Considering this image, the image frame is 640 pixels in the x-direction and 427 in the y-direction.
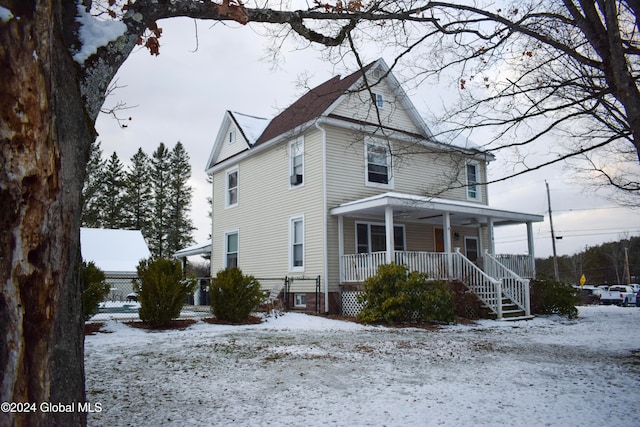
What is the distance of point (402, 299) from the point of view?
1168cm

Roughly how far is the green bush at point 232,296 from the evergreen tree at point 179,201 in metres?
33.4

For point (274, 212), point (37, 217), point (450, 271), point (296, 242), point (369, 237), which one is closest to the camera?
point (37, 217)

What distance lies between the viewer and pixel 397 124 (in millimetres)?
17172

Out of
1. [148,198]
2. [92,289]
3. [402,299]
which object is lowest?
[402,299]

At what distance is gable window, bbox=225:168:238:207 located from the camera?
1966cm

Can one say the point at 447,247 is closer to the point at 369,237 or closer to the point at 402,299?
the point at 369,237

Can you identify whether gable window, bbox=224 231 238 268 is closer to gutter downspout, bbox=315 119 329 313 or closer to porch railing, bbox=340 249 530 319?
gutter downspout, bbox=315 119 329 313

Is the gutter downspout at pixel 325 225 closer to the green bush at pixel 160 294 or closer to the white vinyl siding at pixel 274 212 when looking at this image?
the white vinyl siding at pixel 274 212

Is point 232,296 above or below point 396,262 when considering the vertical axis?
below

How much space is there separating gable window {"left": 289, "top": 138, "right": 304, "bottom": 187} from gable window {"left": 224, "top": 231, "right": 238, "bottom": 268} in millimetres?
4492

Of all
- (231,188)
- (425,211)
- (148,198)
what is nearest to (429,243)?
(425,211)

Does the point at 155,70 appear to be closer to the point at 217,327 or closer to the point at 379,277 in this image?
the point at 217,327

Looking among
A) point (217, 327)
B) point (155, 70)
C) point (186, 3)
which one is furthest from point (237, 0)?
point (217, 327)

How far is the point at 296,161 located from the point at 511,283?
7.92 meters
